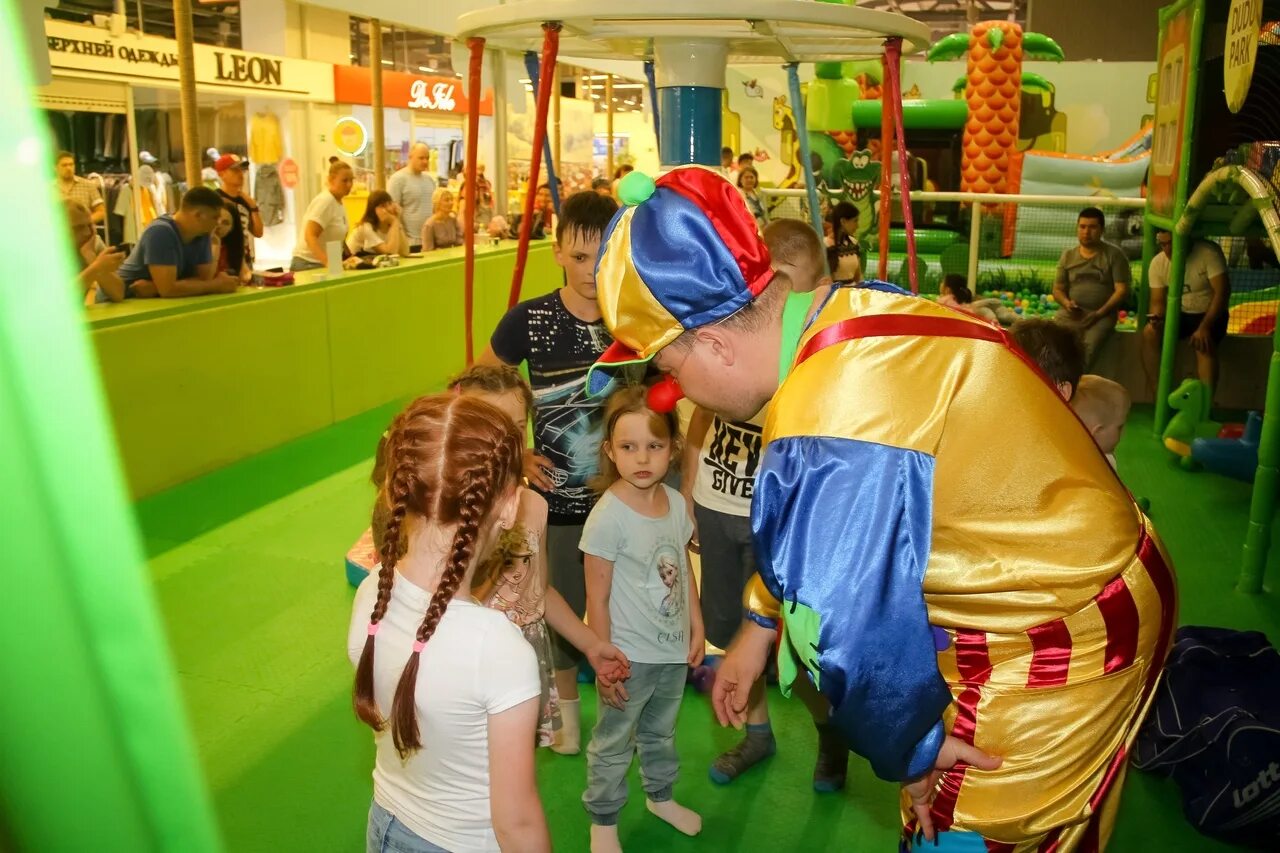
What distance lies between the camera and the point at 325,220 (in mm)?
8133

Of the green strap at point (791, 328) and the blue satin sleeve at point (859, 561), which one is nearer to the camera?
the blue satin sleeve at point (859, 561)

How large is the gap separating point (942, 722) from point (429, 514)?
30.4 inches

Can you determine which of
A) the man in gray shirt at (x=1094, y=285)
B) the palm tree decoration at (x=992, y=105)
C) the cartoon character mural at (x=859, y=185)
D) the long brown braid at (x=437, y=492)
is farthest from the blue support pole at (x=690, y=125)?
the palm tree decoration at (x=992, y=105)

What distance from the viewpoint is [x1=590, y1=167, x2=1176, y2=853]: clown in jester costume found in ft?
4.09

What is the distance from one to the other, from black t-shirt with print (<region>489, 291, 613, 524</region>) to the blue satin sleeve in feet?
5.44

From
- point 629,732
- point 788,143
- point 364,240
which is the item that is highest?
point 788,143

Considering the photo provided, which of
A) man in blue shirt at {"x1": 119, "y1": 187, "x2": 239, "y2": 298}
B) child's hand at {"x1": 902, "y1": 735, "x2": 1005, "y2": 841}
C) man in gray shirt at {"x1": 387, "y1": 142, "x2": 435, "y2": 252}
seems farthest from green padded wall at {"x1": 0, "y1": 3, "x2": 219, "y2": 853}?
man in gray shirt at {"x1": 387, "y1": 142, "x2": 435, "y2": 252}

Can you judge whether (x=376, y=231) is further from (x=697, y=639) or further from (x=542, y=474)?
(x=697, y=639)

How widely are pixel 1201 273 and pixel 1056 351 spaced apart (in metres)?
4.91

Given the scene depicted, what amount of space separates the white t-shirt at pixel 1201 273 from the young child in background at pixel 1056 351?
4.56 meters

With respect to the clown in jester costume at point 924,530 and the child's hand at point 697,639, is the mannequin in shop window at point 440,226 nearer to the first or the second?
the child's hand at point 697,639

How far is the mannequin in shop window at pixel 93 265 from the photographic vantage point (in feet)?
17.0

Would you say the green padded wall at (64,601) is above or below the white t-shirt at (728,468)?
above

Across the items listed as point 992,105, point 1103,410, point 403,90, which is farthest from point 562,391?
point 992,105
